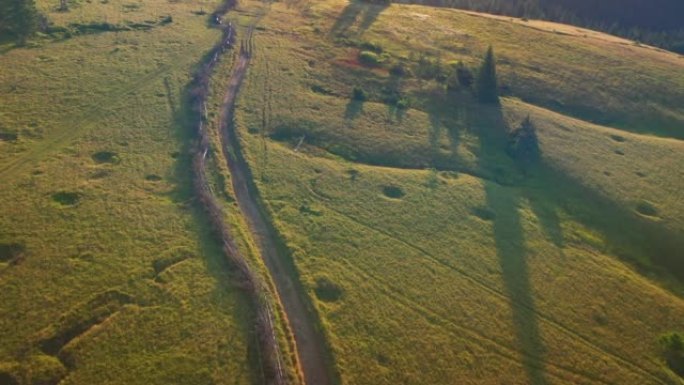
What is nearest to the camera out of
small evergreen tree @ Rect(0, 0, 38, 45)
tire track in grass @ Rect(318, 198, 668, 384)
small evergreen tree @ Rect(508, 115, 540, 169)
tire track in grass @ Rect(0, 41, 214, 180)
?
tire track in grass @ Rect(318, 198, 668, 384)

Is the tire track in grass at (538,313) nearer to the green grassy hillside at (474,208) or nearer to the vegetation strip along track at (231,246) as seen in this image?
the green grassy hillside at (474,208)

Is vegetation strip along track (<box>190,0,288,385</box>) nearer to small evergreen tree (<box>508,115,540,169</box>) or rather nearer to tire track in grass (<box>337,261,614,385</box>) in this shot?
tire track in grass (<box>337,261,614,385</box>)

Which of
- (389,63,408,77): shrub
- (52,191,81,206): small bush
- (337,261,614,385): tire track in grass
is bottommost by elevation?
(337,261,614,385): tire track in grass

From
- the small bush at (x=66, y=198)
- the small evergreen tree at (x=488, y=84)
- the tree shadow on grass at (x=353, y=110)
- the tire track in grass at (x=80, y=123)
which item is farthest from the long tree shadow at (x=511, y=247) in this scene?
the tire track in grass at (x=80, y=123)

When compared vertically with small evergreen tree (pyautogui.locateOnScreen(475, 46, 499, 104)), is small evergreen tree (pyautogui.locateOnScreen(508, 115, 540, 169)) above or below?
below

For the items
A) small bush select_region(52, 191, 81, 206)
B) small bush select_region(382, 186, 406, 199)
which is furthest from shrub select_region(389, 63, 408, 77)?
small bush select_region(52, 191, 81, 206)

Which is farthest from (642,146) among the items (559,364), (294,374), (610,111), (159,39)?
(159,39)
